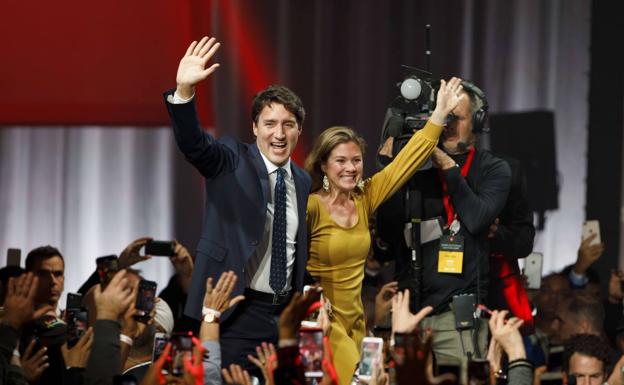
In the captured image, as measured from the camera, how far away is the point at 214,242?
4359mm

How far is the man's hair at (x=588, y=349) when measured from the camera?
201 inches

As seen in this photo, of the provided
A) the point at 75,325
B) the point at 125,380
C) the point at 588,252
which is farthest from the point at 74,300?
the point at 588,252

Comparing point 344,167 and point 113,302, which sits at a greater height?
point 344,167

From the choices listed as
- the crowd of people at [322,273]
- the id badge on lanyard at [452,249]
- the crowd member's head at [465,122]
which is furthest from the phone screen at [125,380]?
the crowd member's head at [465,122]

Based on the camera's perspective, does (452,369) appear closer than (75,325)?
Yes

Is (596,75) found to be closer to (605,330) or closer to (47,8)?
(605,330)

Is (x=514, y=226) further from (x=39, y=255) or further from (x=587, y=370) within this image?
(x=39, y=255)

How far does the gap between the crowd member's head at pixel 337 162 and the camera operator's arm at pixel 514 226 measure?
2.37 ft

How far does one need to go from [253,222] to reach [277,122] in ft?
1.21

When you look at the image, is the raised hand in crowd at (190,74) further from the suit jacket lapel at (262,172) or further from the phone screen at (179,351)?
the phone screen at (179,351)

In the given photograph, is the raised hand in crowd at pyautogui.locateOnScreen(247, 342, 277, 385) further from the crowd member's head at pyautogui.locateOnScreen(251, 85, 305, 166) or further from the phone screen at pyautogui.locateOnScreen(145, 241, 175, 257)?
the phone screen at pyautogui.locateOnScreen(145, 241, 175, 257)

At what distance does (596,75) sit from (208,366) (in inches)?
175

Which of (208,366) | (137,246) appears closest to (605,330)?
(137,246)

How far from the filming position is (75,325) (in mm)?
4719
